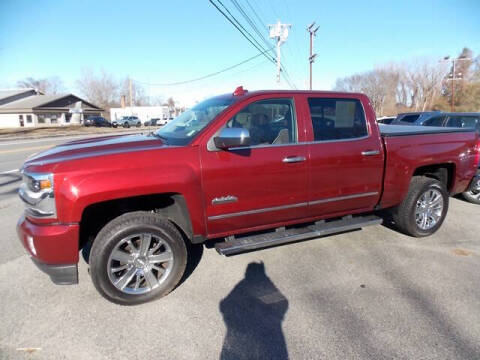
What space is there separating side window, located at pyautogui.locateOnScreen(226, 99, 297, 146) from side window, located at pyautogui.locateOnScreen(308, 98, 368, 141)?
0.93 ft

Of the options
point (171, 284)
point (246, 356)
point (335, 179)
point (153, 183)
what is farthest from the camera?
point (335, 179)

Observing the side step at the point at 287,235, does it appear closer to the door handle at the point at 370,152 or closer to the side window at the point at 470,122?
the door handle at the point at 370,152

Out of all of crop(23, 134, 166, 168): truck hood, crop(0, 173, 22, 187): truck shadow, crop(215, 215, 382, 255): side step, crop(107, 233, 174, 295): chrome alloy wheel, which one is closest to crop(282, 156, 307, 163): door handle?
crop(215, 215, 382, 255): side step

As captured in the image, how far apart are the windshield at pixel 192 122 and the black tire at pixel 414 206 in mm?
2745

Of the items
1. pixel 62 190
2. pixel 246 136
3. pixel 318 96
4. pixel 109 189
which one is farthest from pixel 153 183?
pixel 318 96

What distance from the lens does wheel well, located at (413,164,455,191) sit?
176 inches

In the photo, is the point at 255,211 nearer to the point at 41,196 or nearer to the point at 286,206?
the point at 286,206

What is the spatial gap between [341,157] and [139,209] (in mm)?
2314

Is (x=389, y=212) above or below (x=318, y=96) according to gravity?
below

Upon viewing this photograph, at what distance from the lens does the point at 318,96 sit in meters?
3.67

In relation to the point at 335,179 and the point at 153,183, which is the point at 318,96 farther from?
the point at 153,183

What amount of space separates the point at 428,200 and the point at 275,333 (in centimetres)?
313

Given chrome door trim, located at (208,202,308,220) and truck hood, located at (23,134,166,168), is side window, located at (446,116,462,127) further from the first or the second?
truck hood, located at (23,134,166,168)

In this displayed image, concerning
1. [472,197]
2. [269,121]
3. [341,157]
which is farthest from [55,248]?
[472,197]
